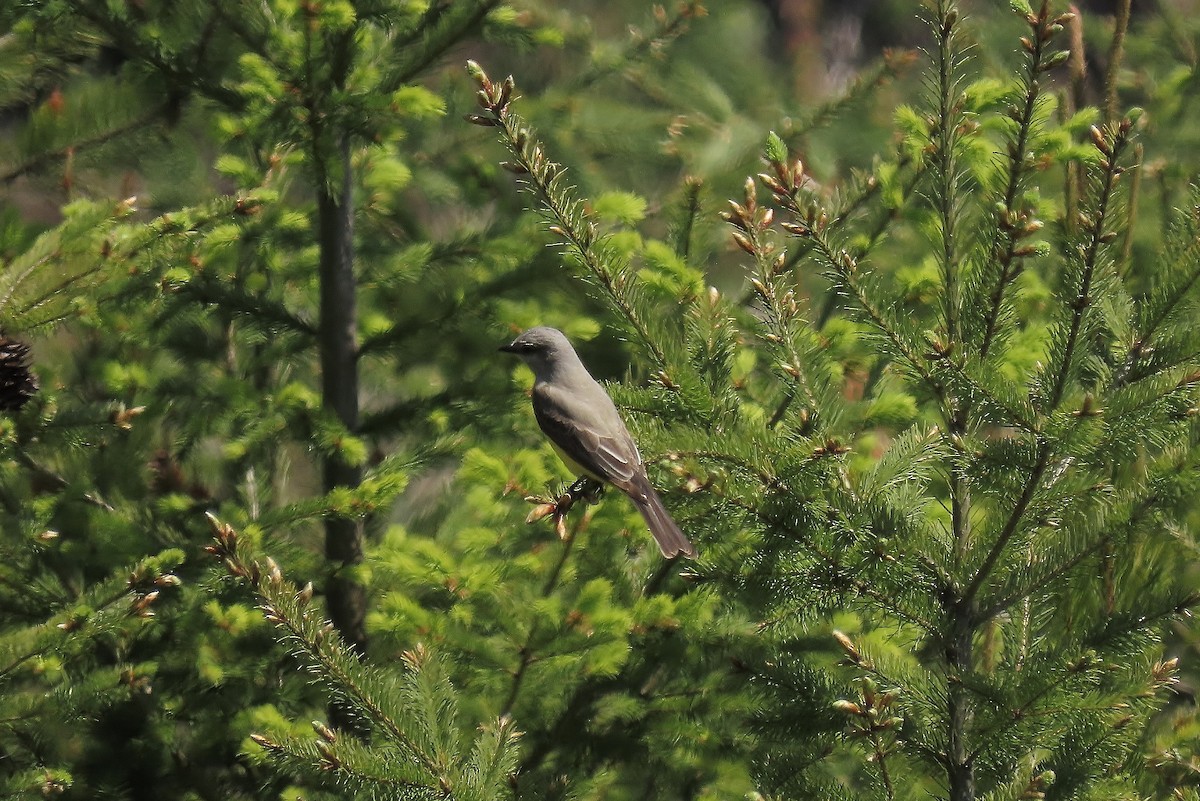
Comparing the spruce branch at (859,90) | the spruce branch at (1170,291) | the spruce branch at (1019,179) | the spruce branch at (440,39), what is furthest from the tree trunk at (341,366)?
the spruce branch at (1170,291)

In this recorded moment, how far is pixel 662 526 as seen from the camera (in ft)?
11.0

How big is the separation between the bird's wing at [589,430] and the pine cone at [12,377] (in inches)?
68.0

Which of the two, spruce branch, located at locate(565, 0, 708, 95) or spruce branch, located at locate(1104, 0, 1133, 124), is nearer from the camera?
spruce branch, located at locate(1104, 0, 1133, 124)

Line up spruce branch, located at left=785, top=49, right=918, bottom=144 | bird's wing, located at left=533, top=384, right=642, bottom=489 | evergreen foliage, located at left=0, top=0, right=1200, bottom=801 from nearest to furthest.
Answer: evergreen foliage, located at left=0, top=0, right=1200, bottom=801, bird's wing, located at left=533, top=384, right=642, bottom=489, spruce branch, located at left=785, top=49, right=918, bottom=144

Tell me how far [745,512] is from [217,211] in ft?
5.68

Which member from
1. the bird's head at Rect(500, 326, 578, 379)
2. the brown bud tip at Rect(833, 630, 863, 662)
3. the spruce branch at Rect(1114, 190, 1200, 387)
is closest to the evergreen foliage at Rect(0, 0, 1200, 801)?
the spruce branch at Rect(1114, 190, 1200, 387)

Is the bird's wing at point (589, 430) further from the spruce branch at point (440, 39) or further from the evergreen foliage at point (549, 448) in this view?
the spruce branch at point (440, 39)

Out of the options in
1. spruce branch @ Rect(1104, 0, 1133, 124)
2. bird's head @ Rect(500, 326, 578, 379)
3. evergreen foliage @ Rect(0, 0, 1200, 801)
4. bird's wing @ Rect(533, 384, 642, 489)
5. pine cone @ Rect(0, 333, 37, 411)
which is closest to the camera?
evergreen foliage @ Rect(0, 0, 1200, 801)

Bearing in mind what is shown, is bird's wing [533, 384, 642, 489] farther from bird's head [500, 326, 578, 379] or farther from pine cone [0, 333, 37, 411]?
pine cone [0, 333, 37, 411]

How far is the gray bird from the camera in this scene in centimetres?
363

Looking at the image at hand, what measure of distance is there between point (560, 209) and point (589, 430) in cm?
161

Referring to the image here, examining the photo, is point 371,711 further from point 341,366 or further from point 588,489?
point 341,366

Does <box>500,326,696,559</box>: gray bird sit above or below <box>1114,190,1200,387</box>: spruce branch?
below

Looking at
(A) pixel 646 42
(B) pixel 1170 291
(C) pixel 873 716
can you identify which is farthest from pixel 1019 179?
(A) pixel 646 42
